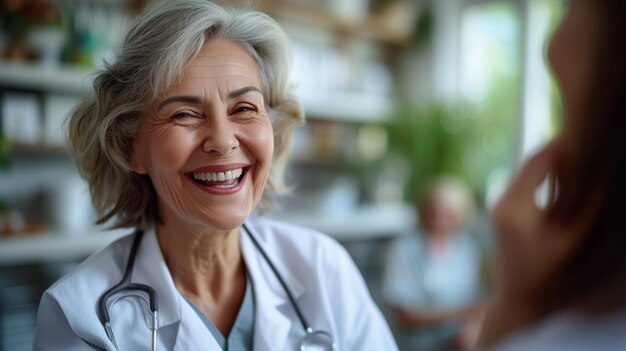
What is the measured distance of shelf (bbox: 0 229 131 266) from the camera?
5.85 feet

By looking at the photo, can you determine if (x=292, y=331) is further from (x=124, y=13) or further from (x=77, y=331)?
(x=124, y=13)

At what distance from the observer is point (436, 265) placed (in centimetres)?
239

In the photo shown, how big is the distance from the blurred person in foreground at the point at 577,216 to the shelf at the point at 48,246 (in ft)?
4.95

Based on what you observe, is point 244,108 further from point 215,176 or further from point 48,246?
point 48,246

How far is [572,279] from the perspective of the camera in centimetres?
42

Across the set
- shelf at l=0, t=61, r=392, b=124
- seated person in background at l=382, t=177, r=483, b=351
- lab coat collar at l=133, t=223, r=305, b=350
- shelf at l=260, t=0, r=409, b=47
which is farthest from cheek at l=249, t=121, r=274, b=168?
shelf at l=260, t=0, r=409, b=47

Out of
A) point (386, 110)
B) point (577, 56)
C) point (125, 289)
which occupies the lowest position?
point (386, 110)

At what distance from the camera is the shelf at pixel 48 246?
178cm

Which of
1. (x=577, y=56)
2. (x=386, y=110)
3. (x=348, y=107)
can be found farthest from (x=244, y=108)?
(x=386, y=110)

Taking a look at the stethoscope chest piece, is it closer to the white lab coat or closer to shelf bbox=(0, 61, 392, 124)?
the white lab coat

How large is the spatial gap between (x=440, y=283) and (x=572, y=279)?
2.05 m

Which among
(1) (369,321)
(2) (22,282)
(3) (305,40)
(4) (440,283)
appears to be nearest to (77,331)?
(1) (369,321)

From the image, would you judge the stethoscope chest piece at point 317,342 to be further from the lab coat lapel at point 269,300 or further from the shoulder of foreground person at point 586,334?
the shoulder of foreground person at point 586,334

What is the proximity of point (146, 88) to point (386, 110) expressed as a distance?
2458 mm
